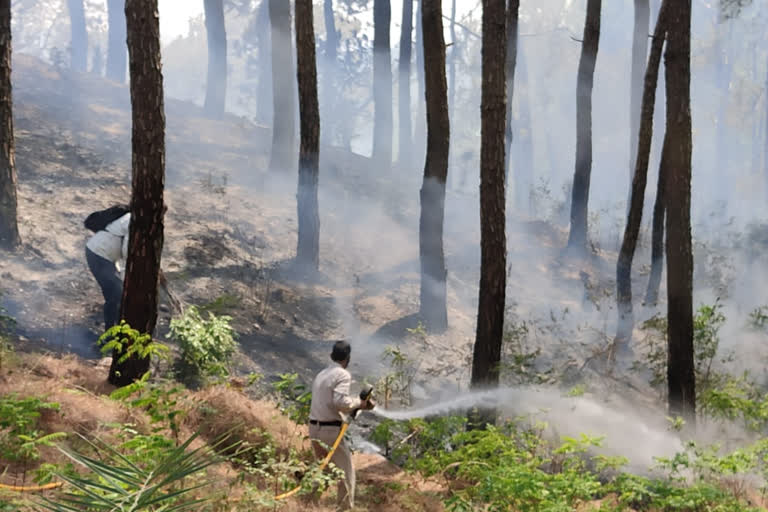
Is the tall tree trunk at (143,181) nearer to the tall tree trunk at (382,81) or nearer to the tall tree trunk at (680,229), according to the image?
the tall tree trunk at (680,229)

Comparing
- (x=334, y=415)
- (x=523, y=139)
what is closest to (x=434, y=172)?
(x=334, y=415)

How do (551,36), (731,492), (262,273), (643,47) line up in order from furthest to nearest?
(551,36) → (643,47) → (262,273) → (731,492)

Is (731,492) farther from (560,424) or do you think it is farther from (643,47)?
(643,47)

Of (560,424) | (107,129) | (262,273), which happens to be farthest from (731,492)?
(107,129)

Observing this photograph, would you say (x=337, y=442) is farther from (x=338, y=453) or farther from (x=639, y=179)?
(x=639, y=179)

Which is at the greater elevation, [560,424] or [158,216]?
[158,216]

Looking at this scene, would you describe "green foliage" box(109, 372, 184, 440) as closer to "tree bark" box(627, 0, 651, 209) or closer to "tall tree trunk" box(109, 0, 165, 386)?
"tall tree trunk" box(109, 0, 165, 386)

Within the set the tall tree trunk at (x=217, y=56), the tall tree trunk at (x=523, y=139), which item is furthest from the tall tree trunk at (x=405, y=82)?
the tall tree trunk at (x=523, y=139)

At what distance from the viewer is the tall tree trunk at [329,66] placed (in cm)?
4384

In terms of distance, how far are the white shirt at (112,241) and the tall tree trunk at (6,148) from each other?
9.11 ft

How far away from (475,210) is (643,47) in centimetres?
834

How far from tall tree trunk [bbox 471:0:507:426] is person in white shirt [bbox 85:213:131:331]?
4553mm

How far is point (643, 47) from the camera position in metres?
25.6

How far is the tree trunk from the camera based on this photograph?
3044cm
